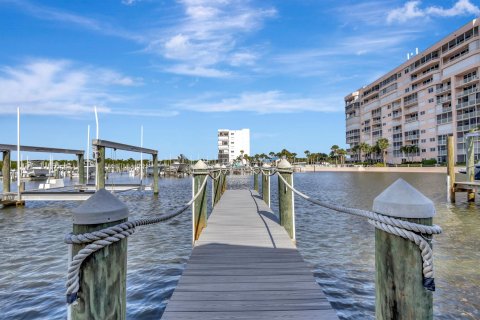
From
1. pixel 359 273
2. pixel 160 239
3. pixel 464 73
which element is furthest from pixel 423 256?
pixel 464 73

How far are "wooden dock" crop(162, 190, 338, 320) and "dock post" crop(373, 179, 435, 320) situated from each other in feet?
6.46

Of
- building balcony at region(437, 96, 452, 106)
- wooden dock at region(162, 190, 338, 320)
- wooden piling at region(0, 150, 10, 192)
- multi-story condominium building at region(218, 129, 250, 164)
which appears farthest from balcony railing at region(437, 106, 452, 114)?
multi-story condominium building at region(218, 129, 250, 164)

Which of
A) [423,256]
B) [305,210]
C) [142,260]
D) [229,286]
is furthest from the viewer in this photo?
[305,210]

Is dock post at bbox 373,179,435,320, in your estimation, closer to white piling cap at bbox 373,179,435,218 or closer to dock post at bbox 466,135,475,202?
white piling cap at bbox 373,179,435,218

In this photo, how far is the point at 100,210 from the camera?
81.5 inches

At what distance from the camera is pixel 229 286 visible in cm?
476

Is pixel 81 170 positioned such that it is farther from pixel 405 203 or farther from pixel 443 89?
pixel 443 89

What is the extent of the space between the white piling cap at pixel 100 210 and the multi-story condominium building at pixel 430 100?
2830 inches

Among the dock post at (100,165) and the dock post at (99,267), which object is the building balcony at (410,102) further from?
the dock post at (99,267)

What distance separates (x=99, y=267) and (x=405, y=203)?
1.93 metres

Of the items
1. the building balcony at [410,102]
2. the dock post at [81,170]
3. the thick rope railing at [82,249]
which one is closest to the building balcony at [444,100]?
the building balcony at [410,102]

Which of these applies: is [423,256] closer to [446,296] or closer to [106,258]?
[106,258]

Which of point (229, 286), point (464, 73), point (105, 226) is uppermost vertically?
point (464, 73)

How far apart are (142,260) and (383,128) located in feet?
317
